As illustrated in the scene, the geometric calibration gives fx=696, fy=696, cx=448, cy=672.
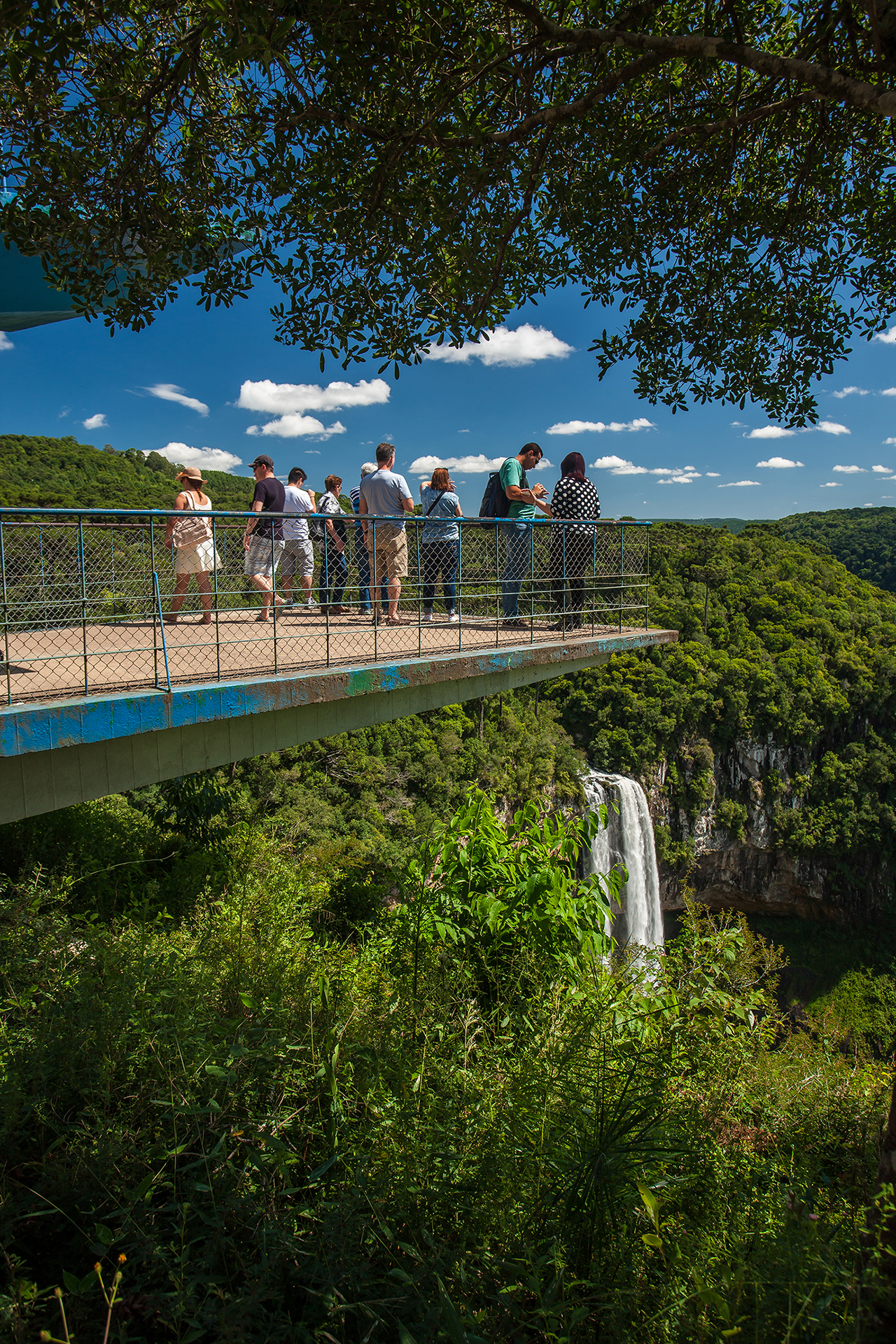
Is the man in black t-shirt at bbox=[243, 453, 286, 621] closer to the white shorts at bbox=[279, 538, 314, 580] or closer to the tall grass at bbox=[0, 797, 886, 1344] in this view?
the white shorts at bbox=[279, 538, 314, 580]

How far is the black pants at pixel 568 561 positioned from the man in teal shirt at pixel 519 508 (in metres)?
0.37

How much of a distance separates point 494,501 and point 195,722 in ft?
13.2

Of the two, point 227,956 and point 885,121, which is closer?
point 227,956

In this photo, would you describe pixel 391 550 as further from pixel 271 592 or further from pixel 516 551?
pixel 271 592

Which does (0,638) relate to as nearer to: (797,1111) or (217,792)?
(217,792)

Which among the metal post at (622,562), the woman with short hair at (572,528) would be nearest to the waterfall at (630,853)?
the metal post at (622,562)

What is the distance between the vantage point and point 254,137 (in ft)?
13.6

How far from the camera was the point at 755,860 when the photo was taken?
42.2m

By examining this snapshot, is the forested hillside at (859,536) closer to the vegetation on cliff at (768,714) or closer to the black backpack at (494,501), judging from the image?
the vegetation on cliff at (768,714)

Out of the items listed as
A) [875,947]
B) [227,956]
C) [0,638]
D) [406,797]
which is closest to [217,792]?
[0,638]

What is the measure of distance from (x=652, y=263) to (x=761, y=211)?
79 centimetres

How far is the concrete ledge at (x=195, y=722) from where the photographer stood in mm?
4227

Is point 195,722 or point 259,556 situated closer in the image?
point 195,722

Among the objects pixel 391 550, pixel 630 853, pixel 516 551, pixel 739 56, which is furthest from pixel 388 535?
pixel 630 853
